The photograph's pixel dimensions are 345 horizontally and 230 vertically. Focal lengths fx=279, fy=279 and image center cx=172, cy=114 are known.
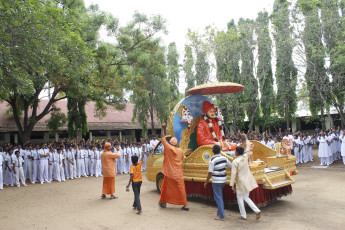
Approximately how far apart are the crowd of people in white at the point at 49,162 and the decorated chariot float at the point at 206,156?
6224mm

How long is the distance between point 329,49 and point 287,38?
236 cm

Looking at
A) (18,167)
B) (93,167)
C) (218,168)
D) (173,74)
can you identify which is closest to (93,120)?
(173,74)

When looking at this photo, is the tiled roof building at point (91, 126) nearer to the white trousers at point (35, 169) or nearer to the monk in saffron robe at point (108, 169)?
the white trousers at point (35, 169)

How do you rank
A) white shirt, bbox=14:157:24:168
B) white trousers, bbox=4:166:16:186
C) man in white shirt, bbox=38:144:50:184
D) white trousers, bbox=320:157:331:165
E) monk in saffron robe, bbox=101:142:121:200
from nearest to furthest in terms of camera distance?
monk in saffron robe, bbox=101:142:121:200 → white shirt, bbox=14:157:24:168 → white trousers, bbox=4:166:16:186 → man in white shirt, bbox=38:144:50:184 → white trousers, bbox=320:157:331:165

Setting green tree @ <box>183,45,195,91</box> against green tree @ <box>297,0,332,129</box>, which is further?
green tree @ <box>183,45,195,91</box>

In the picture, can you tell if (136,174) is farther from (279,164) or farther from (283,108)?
(283,108)

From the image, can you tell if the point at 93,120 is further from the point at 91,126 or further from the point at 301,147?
the point at 301,147

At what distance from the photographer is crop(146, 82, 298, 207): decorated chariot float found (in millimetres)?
6957

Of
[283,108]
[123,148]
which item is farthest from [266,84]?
[123,148]

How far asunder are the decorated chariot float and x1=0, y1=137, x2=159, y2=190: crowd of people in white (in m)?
6.22

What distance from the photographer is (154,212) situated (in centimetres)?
708

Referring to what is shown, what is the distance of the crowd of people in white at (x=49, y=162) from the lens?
480 inches

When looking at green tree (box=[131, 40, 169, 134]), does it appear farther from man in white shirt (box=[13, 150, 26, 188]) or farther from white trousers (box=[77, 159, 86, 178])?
man in white shirt (box=[13, 150, 26, 188])

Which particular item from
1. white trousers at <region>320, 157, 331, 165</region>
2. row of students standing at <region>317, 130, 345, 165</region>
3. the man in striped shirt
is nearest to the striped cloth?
the man in striped shirt
